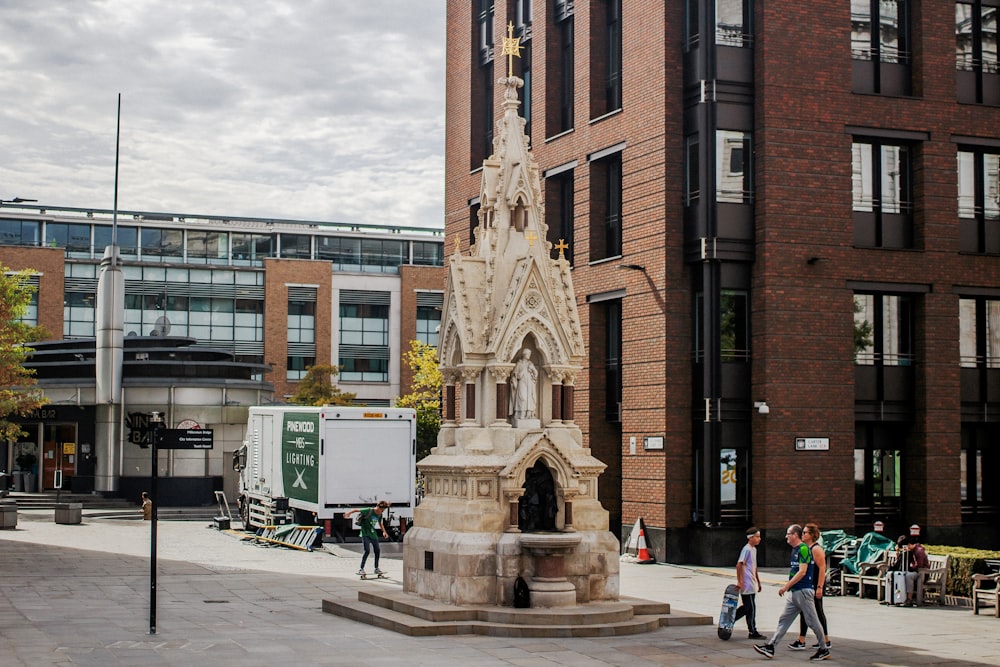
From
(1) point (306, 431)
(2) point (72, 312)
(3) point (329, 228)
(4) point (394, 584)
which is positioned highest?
(3) point (329, 228)

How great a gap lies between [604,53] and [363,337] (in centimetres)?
4678

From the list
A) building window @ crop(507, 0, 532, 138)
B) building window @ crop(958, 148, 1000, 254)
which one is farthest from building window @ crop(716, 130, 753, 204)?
building window @ crop(507, 0, 532, 138)

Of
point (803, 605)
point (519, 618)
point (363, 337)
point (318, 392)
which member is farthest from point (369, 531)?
point (363, 337)

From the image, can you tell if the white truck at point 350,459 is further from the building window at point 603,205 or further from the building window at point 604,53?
the building window at point 604,53

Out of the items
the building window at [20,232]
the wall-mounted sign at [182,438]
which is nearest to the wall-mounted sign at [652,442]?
the wall-mounted sign at [182,438]

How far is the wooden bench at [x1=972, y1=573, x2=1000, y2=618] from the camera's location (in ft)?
69.7

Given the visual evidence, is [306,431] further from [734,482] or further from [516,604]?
[516,604]

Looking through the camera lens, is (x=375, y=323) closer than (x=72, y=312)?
No

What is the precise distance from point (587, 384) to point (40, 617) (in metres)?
18.3

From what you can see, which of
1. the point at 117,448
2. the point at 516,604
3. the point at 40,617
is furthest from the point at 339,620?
the point at 117,448

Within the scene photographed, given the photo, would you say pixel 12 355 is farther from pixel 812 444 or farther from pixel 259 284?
pixel 259 284

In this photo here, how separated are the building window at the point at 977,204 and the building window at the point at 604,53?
921cm

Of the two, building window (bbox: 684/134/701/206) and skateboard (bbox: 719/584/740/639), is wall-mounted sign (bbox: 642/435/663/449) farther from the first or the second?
skateboard (bbox: 719/584/740/639)

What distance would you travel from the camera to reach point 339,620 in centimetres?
1956
